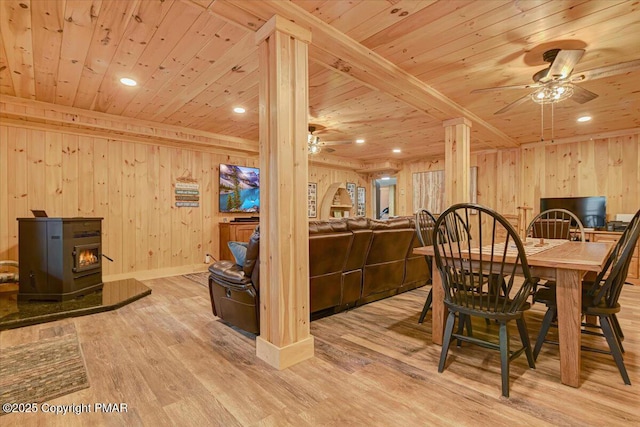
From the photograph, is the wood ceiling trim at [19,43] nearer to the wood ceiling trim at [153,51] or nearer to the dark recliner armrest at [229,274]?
the wood ceiling trim at [153,51]

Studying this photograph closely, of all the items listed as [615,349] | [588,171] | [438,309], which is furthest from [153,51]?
[588,171]

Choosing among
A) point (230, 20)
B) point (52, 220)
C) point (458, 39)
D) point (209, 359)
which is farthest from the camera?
point (52, 220)

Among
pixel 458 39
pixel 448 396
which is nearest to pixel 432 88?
pixel 458 39

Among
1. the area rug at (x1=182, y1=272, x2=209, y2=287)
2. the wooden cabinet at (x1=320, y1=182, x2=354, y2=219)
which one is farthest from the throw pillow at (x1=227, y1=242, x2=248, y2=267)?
the wooden cabinet at (x1=320, y1=182, x2=354, y2=219)

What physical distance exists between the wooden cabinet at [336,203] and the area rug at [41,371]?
225 inches

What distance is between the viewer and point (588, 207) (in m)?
5.44

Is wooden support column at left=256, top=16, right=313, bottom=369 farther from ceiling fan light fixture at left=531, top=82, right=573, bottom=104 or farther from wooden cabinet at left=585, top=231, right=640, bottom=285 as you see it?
wooden cabinet at left=585, top=231, right=640, bottom=285

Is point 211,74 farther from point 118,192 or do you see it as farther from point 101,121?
point 118,192

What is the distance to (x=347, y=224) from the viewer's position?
3.02 m

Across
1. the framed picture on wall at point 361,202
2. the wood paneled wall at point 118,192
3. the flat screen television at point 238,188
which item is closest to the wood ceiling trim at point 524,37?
the flat screen television at point 238,188

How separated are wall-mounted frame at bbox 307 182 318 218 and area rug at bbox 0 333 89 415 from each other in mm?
5489

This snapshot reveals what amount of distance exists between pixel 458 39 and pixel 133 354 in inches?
137

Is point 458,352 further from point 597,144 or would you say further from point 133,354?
point 597,144

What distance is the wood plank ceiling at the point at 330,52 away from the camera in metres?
2.12
